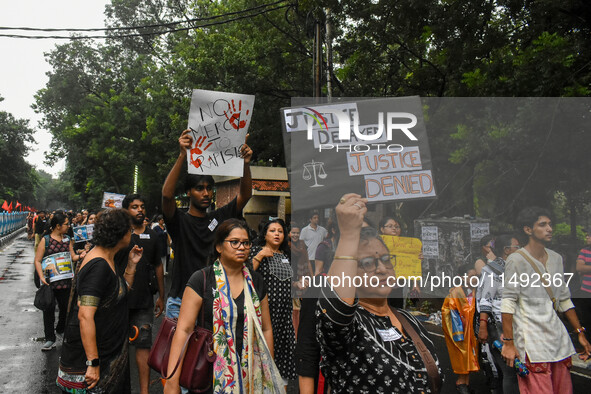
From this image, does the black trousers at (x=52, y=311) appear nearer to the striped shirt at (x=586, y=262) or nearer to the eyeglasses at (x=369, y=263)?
the eyeglasses at (x=369, y=263)

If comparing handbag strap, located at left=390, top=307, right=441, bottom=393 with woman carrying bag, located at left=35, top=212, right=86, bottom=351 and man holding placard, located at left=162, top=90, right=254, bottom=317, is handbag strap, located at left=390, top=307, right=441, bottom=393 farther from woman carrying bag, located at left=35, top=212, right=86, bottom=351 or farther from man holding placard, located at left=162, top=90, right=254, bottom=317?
woman carrying bag, located at left=35, top=212, right=86, bottom=351

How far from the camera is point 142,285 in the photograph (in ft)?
14.8

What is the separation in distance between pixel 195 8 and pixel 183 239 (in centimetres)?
1964

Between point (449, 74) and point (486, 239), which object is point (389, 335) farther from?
point (449, 74)

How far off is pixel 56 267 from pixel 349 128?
509 cm

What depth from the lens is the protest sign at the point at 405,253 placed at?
2.72m

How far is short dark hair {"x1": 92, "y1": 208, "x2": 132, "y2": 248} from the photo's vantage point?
313 cm

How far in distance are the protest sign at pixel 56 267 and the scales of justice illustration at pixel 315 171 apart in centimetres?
487

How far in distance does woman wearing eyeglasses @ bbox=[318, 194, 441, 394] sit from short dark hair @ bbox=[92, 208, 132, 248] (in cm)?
169

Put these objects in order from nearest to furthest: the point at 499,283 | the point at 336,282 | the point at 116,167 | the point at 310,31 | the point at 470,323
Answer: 1. the point at 336,282
2. the point at 499,283
3. the point at 470,323
4. the point at 310,31
5. the point at 116,167

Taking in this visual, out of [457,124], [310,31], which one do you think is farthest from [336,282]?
[310,31]

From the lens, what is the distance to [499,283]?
4.41 meters

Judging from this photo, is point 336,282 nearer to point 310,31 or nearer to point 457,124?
point 457,124

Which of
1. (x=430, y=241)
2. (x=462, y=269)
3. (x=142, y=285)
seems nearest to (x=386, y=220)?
(x=430, y=241)
